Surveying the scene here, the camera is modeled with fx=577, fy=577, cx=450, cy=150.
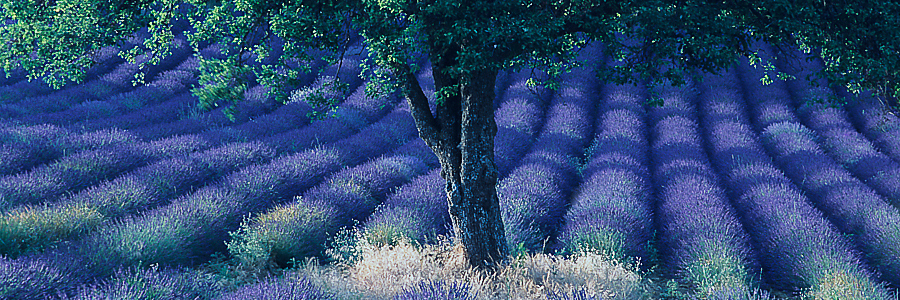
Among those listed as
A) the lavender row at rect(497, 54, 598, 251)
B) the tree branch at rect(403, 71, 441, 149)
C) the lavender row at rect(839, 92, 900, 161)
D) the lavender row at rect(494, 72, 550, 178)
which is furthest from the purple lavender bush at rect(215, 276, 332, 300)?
the lavender row at rect(839, 92, 900, 161)

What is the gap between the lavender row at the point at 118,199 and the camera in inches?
165

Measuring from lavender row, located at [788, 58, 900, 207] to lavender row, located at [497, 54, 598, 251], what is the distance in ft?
7.81

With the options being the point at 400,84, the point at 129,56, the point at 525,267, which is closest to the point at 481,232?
the point at 525,267

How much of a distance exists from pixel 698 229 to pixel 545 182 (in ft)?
5.33

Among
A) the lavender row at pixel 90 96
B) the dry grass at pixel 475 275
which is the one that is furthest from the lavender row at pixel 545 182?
the lavender row at pixel 90 96

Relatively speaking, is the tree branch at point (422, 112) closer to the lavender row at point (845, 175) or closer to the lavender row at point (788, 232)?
the lavender row at point (845, 175)

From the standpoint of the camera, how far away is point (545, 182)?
19.4 feet

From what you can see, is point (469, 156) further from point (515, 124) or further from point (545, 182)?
point (515, 124)

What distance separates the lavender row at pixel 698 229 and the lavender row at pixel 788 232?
176 mm

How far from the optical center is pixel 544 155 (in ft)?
23.0

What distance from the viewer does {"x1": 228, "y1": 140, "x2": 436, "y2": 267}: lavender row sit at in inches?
180

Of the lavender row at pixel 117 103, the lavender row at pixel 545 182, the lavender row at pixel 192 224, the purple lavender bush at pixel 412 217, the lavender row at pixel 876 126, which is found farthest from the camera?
the lavender row at pixel 117 103

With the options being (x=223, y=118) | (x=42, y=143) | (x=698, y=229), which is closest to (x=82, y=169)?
(x=42, y=143)

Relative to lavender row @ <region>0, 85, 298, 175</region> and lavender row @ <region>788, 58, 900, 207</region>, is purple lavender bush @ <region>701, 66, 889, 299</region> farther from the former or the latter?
lavender row @ <region>0, 85, 298, 175</region>
